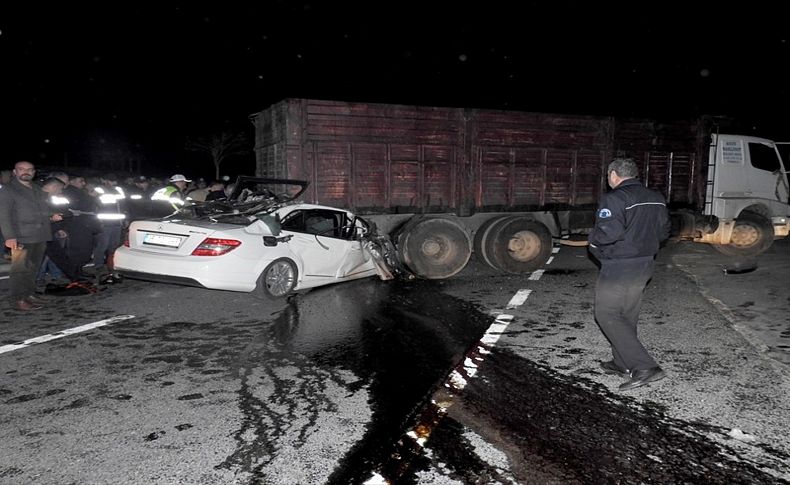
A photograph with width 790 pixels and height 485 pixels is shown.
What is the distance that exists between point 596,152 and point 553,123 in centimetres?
102

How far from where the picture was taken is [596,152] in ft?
32.6

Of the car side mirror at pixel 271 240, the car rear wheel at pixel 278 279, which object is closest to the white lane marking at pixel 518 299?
the car rear wheel at pixel 278 279

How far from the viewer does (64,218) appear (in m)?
7.82

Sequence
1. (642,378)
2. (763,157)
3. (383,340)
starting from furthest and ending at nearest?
(763,157), (383,340), (642,378)

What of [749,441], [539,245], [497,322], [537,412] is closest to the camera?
[749,441]

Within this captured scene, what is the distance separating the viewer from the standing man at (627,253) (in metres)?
4.06

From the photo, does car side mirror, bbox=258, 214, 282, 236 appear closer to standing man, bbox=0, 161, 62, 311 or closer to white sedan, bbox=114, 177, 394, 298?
Result: white sedan, bbox=114, 177, 394, 298

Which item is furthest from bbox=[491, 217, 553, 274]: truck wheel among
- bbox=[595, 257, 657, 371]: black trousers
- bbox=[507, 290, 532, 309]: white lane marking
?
bbox=[595, 257, 657, 371]: black trousers

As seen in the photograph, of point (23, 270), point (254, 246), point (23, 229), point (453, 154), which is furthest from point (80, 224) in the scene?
point (453, 154)

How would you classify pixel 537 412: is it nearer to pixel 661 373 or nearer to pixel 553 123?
pixel 661 373

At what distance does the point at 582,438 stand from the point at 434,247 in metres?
5.73

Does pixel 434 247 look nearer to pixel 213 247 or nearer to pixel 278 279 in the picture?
pixel 278 279

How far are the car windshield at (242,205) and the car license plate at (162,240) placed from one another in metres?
0.66

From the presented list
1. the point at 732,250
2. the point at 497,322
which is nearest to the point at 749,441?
the point at 497,322
